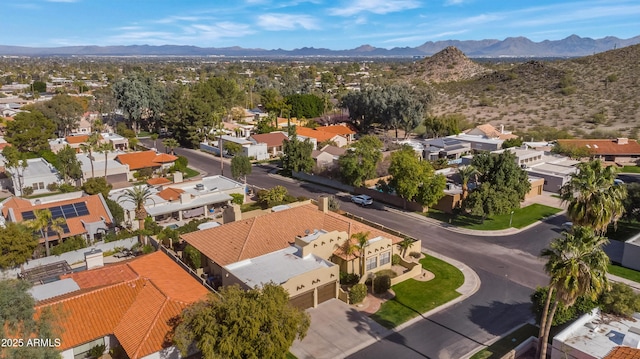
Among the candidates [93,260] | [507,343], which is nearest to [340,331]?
[507,343]

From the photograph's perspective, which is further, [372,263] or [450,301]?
[372,263]

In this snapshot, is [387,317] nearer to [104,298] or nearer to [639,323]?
[639,323]

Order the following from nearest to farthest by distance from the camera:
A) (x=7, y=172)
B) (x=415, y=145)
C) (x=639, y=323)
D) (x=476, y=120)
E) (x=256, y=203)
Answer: (x=639, y=323) → (x=256, y=203) → (x=7, y=172) → (x=415, y=145) → (x=476, y=120)

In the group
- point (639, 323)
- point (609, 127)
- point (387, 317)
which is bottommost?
point (387, 317)

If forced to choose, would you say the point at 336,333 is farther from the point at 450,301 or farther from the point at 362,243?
the point at 450,301

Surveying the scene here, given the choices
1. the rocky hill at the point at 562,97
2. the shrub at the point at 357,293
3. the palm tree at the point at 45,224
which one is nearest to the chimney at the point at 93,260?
the palm tree at the point at 45,224

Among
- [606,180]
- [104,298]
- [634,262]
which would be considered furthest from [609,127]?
[104,298]

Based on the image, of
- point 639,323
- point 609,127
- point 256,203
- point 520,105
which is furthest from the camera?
point 520,105

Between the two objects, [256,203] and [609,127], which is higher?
[609,127]
